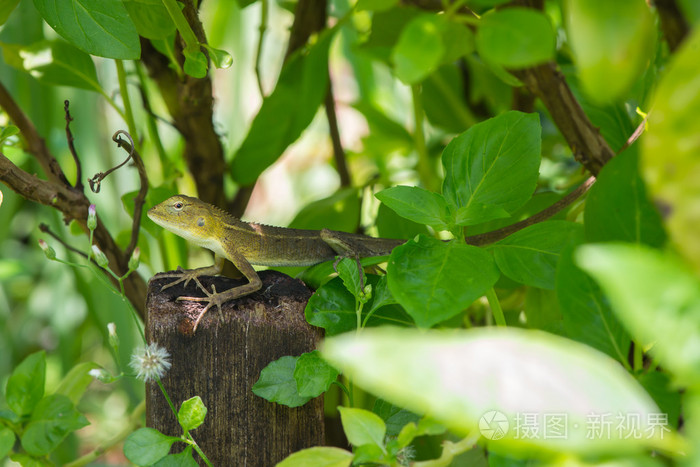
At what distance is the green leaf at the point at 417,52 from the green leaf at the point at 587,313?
34 cm

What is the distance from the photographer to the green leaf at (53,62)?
1521 mm

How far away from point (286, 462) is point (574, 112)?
1007mm

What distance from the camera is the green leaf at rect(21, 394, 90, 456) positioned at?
118 cm

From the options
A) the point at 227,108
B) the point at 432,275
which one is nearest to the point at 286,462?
the point at 432,275

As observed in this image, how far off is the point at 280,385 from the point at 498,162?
51 cm

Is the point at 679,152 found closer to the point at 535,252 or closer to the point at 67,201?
the point at 535,252

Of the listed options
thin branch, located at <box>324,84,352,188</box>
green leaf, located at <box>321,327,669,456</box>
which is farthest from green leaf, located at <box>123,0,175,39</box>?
thin branch, located at <box>324,84,352,188</box>

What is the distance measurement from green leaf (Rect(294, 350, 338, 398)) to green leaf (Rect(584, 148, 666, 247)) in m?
0.44

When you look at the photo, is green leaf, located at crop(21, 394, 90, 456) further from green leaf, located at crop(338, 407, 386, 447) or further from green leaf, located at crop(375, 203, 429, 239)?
green leaf, located at crop(375, 203, 429, 239)

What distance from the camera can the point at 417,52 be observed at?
2.20 ft

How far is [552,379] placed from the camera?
19.7 inches

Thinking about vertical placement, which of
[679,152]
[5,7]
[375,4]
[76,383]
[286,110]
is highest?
[5,7]

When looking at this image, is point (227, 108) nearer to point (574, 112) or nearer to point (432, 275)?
point (574, 112)

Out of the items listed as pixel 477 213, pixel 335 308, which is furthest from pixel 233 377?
pixel 477 213
